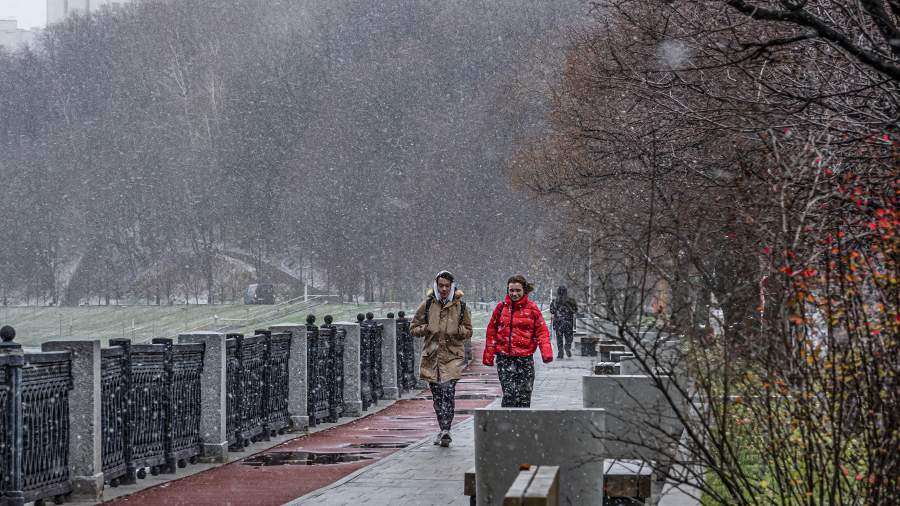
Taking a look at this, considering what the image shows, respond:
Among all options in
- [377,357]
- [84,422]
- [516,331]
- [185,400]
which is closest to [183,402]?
[185,400]

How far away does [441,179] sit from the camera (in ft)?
276

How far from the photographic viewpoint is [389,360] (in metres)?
23.6

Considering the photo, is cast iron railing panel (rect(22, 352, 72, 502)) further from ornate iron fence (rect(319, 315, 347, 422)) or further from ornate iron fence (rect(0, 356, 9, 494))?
ornate iron fence (rect(319, 315, 347, 422))

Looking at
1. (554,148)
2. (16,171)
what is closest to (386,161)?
(16,171)

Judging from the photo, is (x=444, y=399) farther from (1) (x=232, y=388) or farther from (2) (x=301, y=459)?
(1) (x=232, y=388)

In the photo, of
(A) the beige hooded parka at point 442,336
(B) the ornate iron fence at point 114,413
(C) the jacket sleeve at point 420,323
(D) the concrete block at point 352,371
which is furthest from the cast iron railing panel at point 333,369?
(B) the ornate iron fence at point 114,413

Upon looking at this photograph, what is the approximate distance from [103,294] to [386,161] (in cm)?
2330

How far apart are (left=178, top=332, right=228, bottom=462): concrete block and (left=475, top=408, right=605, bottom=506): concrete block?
777 centimetres

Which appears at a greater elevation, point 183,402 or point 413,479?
point 183,402

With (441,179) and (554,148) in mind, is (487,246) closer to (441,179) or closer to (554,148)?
(441,179)

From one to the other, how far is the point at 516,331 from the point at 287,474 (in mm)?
2726

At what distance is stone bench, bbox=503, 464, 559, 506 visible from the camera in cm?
446

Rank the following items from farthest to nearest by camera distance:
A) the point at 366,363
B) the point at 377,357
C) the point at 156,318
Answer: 1. the point at 156,318
2. the point at 377,357
3. the point at 366,363

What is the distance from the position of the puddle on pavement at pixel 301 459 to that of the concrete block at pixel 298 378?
93.3 inches
